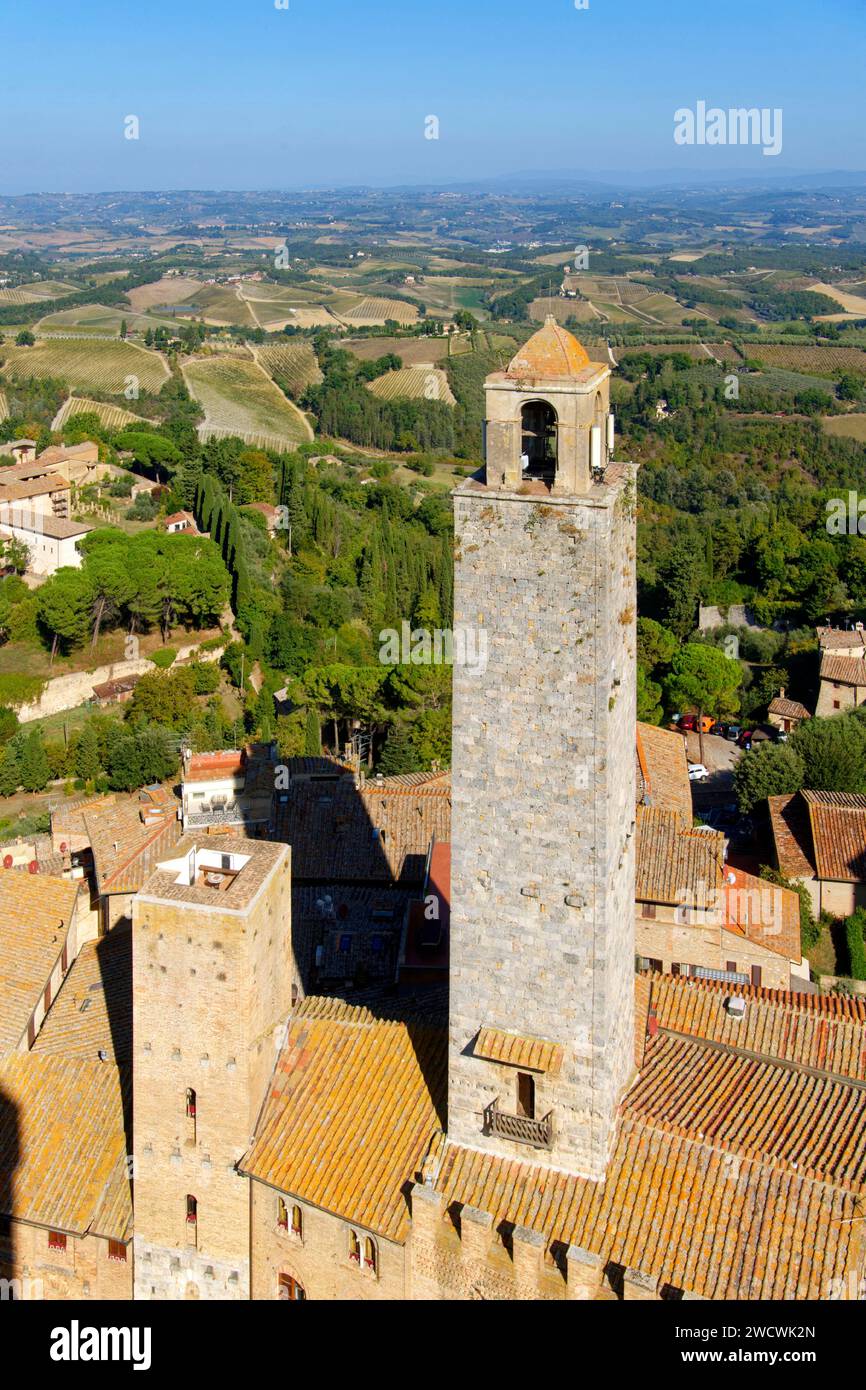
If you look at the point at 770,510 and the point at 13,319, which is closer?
the point at 770,510

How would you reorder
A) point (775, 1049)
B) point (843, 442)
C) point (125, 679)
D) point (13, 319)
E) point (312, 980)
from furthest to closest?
point (13, 319) → point (843, 442) → point (125, 679) → point (312, 980) → point (775, 1049)

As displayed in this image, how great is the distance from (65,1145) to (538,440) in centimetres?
1167

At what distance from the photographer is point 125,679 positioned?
5206cm

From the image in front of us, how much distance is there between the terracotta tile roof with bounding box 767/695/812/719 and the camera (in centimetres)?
4678

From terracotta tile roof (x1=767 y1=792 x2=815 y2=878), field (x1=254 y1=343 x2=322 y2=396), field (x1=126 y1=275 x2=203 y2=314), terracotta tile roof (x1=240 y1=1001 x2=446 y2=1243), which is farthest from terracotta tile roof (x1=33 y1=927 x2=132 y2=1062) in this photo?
field (x1=126 y1=275 x2=203 y2=314)

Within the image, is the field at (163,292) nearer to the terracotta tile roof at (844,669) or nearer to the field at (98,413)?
the field at (98,413)

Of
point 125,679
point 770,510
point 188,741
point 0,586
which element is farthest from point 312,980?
point 770,510

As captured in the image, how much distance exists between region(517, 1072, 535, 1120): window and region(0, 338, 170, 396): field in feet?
292

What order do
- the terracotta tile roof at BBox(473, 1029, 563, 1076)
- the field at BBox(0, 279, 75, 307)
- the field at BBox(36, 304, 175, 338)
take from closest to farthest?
the terracotta tile roof at BBox(473, 1029, 563, 1076), the field at BBox(36, 304, 175, 338), the field at BBox(0, 279, 75, 307)

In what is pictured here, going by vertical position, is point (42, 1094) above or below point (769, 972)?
above

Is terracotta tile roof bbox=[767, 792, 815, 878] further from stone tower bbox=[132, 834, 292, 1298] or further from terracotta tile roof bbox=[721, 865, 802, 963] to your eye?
stone tower bbox=[132, 834, 292, 1298]

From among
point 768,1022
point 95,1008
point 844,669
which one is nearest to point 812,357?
point 844,669

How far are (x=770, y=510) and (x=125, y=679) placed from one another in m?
34.7
